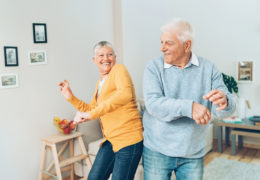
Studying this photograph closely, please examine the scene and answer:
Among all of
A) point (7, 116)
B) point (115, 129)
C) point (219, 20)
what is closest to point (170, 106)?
point (115, 129)

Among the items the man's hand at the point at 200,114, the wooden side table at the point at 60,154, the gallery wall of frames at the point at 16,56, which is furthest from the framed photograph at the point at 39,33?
the man's hand at the point at 200,114

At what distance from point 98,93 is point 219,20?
326 cm

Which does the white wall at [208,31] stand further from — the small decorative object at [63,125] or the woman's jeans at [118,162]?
the woman's jeans at [118,162]

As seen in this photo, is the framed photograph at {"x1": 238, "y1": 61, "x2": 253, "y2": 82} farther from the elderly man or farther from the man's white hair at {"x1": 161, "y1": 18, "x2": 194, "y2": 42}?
the man's white hair at {"x1": 161, "y1": 18, "x2": 194, "y2": 42}

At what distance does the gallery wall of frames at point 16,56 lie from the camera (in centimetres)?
277

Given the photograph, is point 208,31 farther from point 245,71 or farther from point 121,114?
point 121,114

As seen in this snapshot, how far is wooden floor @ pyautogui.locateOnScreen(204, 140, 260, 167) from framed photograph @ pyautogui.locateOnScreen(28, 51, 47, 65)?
2391 millimetres

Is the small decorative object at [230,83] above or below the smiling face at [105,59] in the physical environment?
below

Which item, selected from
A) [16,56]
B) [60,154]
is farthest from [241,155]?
[16,56]

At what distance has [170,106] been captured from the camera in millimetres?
1391

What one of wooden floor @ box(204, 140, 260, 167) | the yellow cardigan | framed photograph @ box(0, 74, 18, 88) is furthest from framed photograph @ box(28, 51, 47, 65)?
wooden floor @ box(204, 140, 260, 167)

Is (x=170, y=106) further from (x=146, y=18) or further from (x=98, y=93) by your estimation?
(x=146, y=18)

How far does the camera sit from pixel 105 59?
1.96 meters

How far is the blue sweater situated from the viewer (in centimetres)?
148
